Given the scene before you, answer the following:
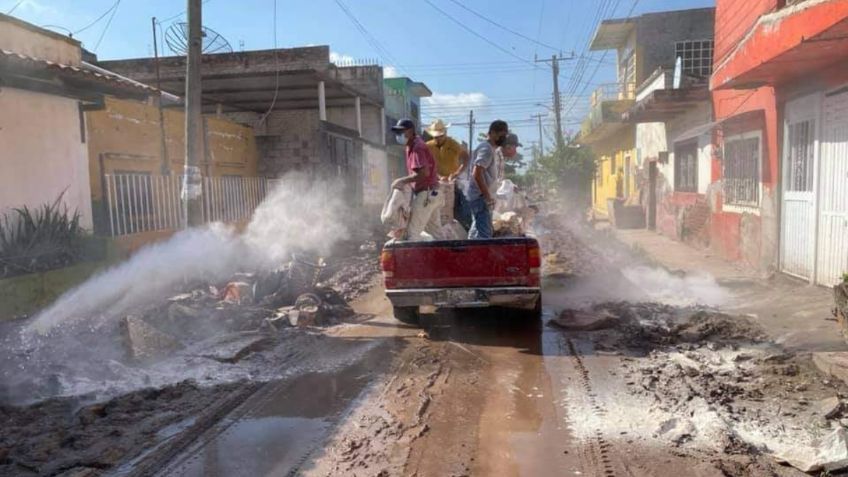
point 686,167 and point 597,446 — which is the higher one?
point 686,167

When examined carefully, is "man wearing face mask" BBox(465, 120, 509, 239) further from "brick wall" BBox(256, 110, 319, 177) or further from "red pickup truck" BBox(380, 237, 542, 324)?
"brick wall" BBox(256, 110, 319, 177)

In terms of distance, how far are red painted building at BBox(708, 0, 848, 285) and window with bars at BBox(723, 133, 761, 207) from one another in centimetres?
2

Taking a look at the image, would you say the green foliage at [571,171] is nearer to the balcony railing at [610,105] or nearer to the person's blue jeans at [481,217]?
the balcony railing at [610,105]

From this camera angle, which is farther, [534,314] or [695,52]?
[695,52]

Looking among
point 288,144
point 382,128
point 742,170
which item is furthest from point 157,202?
point 382,128

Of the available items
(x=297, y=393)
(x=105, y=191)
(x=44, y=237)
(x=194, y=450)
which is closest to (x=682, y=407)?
(x=297, y=393)

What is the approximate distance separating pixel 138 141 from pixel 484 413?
31.9 ft

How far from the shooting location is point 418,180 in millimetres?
7438

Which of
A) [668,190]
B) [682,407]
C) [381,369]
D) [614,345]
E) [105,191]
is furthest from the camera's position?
[668,190]

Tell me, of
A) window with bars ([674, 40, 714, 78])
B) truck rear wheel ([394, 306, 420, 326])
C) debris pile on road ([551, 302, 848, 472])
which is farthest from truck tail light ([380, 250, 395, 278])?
window with bars ([674, 40, 714, 78])

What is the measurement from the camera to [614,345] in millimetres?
6285

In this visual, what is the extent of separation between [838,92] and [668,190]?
968 cm

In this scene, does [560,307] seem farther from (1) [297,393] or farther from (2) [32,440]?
(2) [32,440]

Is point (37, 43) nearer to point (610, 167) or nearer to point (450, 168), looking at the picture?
point (450, 168)
